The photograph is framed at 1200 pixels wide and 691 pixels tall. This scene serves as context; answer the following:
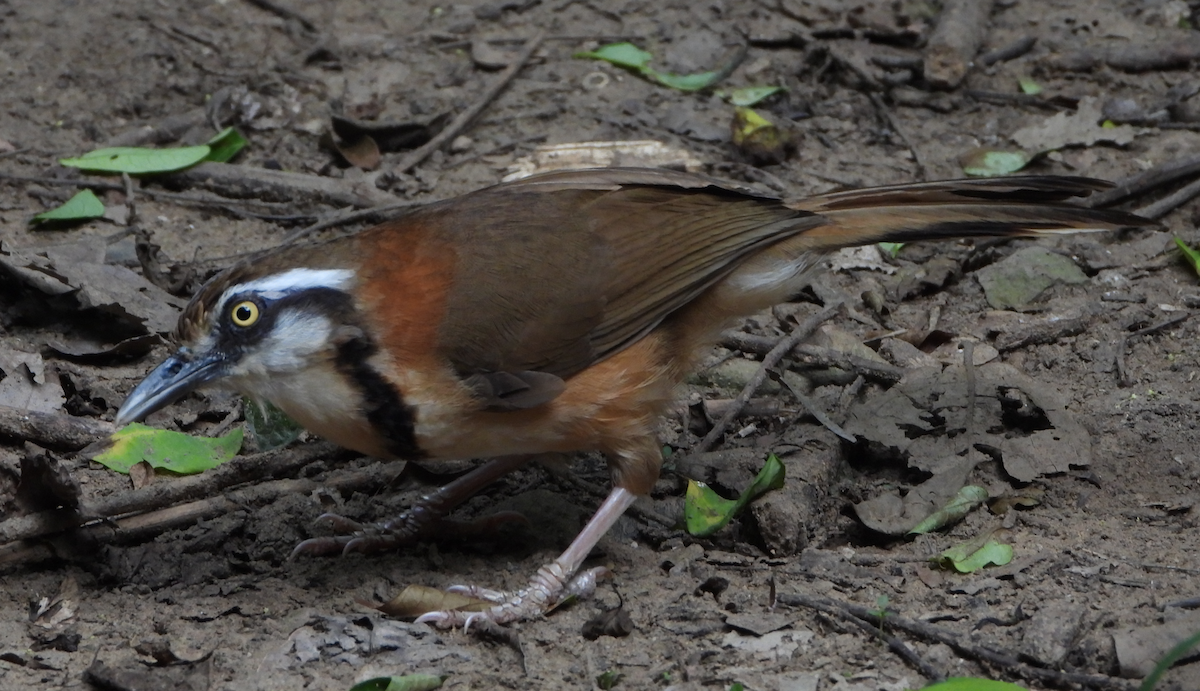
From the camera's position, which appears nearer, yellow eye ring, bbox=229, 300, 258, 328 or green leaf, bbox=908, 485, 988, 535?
yellow eye ring, bbox=229, 300, 258, 328

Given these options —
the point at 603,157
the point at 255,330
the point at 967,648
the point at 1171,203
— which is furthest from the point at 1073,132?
the point at 255,330

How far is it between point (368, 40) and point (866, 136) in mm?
3221

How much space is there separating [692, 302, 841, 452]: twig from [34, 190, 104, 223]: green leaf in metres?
3.41

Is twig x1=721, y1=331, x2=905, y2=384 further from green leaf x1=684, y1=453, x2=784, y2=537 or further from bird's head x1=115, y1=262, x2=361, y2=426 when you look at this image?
bird's head x1=115, y1=262, x2=361, y2=426

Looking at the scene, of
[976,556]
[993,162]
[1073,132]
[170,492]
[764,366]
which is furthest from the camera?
[1073,132]

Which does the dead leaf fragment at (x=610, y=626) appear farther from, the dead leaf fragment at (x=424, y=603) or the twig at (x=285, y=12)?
the twig at (x=285, y=12)

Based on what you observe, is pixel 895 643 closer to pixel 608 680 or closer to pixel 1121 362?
pixel 608 680

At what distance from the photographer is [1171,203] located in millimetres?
6332

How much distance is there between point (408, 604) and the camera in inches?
172

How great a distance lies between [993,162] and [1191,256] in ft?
4.20

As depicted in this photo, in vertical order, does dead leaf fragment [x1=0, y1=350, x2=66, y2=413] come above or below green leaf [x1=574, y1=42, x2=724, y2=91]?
below

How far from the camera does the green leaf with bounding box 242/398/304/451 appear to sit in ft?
16.3

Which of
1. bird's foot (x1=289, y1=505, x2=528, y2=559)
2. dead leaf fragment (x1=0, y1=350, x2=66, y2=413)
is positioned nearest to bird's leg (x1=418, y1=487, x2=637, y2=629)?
bird's foot (x1=289, y1=505, x2=528, y2=559)

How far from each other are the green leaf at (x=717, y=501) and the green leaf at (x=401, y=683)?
1.31 meters
